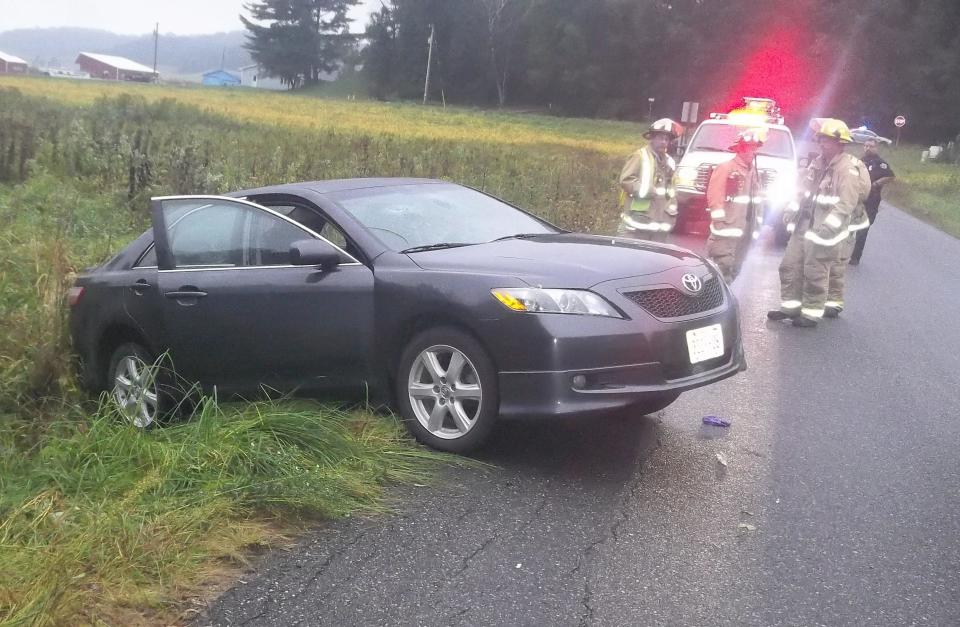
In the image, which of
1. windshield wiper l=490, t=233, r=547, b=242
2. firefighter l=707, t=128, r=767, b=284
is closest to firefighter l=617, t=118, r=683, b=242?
firefighter l=707, t=128, r=767, b=284

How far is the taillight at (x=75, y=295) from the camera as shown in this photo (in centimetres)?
669

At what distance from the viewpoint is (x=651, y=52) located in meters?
86.1

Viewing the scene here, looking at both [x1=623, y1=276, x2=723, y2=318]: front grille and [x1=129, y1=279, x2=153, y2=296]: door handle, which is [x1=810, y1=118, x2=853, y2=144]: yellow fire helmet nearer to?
[x1=623, y1=276, x2=723, y2=318]: front grille

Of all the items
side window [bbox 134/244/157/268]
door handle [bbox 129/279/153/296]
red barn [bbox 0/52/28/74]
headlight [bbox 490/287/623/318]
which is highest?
headlight [bbox 490/287/623/318]

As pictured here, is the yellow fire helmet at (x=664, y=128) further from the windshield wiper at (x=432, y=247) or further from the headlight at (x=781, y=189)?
the headlight at (x=781, y=189)

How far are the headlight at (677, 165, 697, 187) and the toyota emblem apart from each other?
11.6 m

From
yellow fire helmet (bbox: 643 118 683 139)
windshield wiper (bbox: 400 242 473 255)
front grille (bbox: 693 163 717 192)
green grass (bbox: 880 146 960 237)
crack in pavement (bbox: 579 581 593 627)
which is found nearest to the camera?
crack in pavement (bbox: 579 581 593 627)

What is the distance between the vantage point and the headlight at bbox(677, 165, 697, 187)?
16853 millimetres

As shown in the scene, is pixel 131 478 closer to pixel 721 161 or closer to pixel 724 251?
pixel 724 251

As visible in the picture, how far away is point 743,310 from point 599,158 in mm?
20688

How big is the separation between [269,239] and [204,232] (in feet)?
1.71

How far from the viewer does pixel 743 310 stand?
10.7 metres

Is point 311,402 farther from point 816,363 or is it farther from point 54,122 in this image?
point 54,122

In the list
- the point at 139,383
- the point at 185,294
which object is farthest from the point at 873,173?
the point at 139,383
